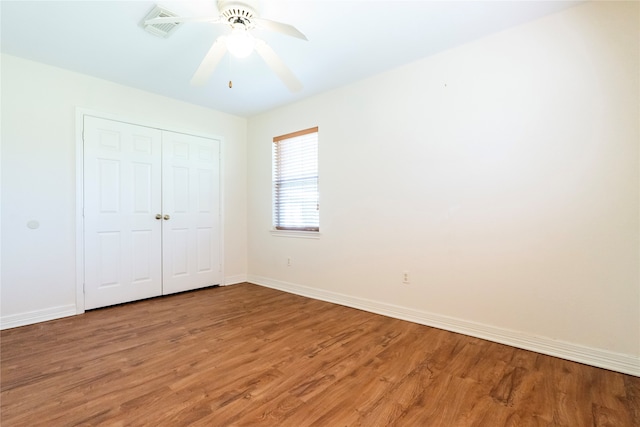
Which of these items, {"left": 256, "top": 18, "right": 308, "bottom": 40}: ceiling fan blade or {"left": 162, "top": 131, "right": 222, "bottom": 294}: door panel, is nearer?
{"left": 256, "top": 18, "right": 308, "bottom": 40}: ceiling fan blade

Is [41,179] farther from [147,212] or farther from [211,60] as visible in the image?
[211,60]

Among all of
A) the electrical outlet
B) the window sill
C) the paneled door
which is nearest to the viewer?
the electrical outlet

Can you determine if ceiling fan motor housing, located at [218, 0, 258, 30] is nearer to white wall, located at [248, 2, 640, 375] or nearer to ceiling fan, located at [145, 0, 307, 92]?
ceiling fan, located at [145, 0, 307, 92]

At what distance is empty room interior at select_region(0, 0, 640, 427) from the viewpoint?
1.85 metres

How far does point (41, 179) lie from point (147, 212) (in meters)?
1.02

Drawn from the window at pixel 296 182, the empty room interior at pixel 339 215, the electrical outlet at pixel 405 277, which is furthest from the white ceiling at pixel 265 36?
the electrical outlet at pixel 405 277

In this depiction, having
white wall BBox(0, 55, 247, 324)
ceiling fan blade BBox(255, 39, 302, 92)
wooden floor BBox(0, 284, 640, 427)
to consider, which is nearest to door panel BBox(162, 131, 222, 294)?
white wall BBox(0, 55, 247, 324)

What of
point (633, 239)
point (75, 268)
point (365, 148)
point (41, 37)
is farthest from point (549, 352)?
point (41, 37)

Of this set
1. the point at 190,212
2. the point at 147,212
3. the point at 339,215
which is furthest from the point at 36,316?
the point at 339,215

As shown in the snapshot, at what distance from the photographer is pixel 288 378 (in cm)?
193

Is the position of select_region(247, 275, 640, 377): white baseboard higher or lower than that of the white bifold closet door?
lower

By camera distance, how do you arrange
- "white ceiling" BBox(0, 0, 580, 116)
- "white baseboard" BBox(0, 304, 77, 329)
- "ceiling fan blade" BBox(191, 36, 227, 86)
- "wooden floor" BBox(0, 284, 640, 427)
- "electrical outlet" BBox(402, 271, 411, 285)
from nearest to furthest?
1. "wooden floor" BBox(0, 284, 640, 427)
2. "ceiling fan blade" BBox(191, 36, 227, 86)
3. "white ceiling" BBox(0, 0, 580, 116)
4. "white baseboard" BBox(0, 304, 77, 329)
5. "electrical outlet" BBox(402, 271, 411, 285)

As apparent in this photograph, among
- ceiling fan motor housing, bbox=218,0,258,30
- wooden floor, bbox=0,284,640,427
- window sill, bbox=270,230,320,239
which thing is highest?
ceiling fan motor housing, bbox=218,0,258,30

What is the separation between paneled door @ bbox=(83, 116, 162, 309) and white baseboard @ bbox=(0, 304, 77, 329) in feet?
0.58
